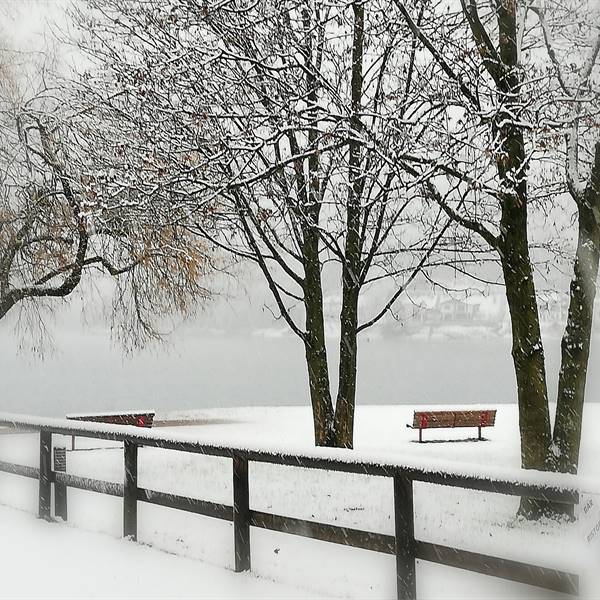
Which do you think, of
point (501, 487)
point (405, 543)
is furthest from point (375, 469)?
point (501, 487)

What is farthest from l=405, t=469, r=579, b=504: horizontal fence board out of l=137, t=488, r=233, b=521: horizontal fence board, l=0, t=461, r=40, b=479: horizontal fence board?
l=0, t=461, r=40, b=479: horizontal fence board

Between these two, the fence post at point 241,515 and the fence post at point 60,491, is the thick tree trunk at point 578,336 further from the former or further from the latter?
the fence post at point 60,491

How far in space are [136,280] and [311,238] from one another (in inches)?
231

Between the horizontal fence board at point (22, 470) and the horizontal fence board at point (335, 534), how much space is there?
4015 millimetres

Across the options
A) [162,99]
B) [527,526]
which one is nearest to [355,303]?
[162,99]

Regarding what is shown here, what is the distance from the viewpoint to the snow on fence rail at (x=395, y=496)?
471 cm

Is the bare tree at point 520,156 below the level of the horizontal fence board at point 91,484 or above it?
above

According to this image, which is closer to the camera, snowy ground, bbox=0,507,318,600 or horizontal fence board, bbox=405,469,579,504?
horizontal fence board, bbox=405,469,579,504

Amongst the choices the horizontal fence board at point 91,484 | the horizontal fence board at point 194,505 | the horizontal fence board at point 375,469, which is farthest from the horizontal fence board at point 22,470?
the horizontal fence board at point 194,505

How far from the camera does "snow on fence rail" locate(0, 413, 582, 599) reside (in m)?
4.71

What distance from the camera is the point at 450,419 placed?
20000mm

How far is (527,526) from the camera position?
896 cm

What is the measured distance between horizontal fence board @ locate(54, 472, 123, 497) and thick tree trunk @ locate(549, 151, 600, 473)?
16.9ft

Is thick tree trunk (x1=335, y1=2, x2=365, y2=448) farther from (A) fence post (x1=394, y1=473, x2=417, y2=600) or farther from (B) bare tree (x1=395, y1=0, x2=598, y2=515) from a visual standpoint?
(A) fence post (x1=394, y1=473, x2=417, y2=600)
